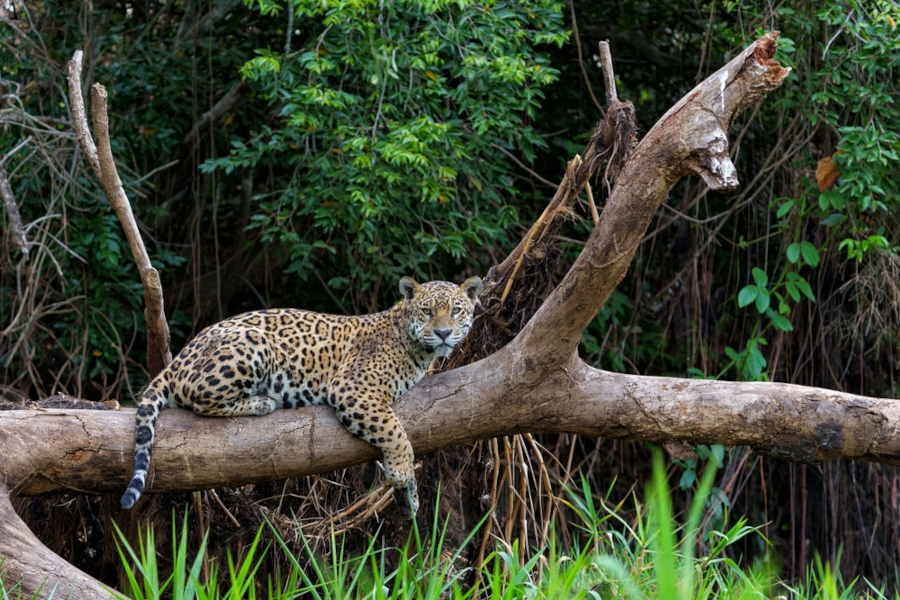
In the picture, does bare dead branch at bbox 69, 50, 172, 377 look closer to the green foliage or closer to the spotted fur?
the spotted fur

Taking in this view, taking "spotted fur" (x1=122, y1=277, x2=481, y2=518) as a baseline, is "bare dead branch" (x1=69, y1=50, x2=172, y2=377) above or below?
above

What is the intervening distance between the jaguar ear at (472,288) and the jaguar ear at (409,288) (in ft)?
0.84

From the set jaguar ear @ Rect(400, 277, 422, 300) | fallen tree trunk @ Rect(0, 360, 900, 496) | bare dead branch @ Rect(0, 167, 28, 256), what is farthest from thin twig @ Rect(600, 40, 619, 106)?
bare dead branch @ Rect(0, 167, 28, 256)

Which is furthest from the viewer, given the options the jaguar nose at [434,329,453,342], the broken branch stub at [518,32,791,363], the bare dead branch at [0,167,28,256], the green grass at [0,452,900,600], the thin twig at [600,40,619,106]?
the bare dead branch at [0,167,28,256]

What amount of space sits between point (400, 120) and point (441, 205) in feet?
2.51

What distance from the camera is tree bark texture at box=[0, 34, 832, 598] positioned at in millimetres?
4477

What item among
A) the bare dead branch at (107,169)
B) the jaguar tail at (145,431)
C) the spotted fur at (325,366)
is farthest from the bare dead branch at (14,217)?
the jaguar tail at (145,431)

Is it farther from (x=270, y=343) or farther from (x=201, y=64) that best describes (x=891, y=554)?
(x=201, y=64)

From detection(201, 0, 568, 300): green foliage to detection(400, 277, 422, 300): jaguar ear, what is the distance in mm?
1110

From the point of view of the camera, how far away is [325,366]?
5090mm

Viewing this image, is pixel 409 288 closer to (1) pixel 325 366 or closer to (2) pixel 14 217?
Answer: (1) pixel 325 366

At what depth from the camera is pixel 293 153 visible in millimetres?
7441

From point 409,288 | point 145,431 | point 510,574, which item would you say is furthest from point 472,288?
point 145,431

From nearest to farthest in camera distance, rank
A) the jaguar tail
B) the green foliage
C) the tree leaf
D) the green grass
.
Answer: the green grass → the jaguar tail → the green foliage → the tree leaf
